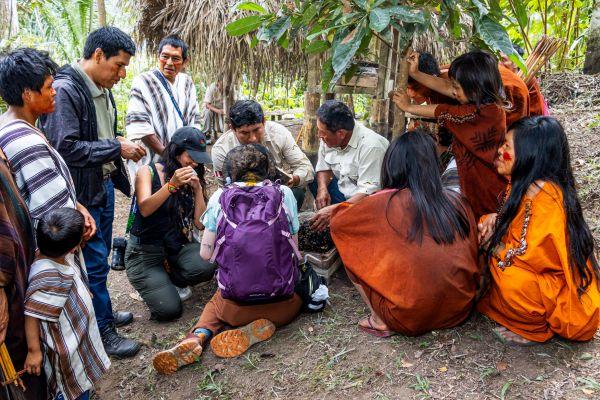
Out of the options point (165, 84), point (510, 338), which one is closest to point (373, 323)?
point (510, 338)

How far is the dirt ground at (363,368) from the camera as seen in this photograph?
92.4 inches

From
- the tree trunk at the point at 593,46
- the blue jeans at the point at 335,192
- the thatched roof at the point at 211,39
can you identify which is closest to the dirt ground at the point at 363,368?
the blue jeans at the point at 335,192

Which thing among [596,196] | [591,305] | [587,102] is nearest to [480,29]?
[591,305]

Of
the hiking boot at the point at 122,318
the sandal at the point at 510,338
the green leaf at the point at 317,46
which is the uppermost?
the green leaf at the point at 317,46

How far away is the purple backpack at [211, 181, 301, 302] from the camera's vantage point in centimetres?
272

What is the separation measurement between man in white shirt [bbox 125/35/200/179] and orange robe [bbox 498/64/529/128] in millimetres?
2684

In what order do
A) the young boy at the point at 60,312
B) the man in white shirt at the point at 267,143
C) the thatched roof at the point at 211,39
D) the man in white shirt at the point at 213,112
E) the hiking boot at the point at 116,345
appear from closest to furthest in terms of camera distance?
1. the young boy at the point at 60,312
2. the hiking boot at the point at 116,345
3. the man in white shirt at the point at 267,143
4. the thatched roof at the point at 211,39
5. the man in white shirt at the point at 213,112

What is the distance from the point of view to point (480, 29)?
230 cm

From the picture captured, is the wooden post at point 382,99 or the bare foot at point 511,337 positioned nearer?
the bare foot at point 511,337

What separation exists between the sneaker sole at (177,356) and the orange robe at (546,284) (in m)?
1.82

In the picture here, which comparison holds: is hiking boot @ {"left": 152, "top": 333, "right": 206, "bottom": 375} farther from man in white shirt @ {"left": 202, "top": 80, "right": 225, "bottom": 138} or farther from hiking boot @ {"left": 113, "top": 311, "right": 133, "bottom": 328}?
man in white shirt @ {"left": 202, "top": 80, "right": 225, "bottom": 138}

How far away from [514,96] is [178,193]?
2441 mm

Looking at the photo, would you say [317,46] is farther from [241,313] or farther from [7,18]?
[7,18]

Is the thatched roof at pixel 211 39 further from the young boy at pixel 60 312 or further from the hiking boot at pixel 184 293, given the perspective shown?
the young boy at pixel 60 312
